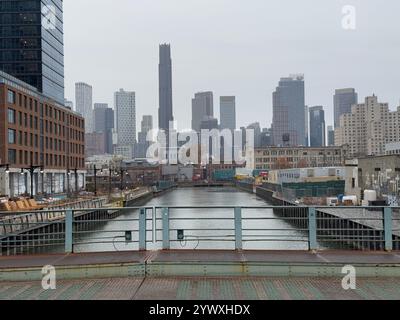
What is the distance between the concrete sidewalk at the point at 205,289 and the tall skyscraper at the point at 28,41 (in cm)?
10420

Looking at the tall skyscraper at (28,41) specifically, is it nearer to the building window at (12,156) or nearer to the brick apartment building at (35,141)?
the brick apartment building at (35,141)

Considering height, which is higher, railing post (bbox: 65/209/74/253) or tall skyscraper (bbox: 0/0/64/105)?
tall skyscraper (bbox: 0/0/64/105)

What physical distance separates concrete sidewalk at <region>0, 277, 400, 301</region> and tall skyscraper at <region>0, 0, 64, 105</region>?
104m

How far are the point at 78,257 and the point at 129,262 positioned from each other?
1.84 m

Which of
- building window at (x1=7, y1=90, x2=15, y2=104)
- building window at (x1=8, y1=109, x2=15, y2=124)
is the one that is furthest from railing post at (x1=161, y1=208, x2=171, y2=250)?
building window at (x1=7, y1=90, x2=15, y2=104)

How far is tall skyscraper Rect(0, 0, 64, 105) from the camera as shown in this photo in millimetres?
102312

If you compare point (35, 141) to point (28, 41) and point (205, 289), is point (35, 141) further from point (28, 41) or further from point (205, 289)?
point (205, 289)

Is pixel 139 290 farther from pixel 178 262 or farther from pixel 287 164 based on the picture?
pixel 287 164

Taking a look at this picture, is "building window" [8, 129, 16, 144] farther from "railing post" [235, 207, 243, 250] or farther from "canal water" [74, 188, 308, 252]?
"railing post" [235, 207, 243, 250]

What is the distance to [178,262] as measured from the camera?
9.75 m

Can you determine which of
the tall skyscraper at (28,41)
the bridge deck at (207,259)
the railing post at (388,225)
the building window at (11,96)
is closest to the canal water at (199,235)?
the bridge deck at (207,259)

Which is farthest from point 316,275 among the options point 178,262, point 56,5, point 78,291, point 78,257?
point 56,5

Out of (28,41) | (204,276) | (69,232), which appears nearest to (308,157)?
(28,41)
